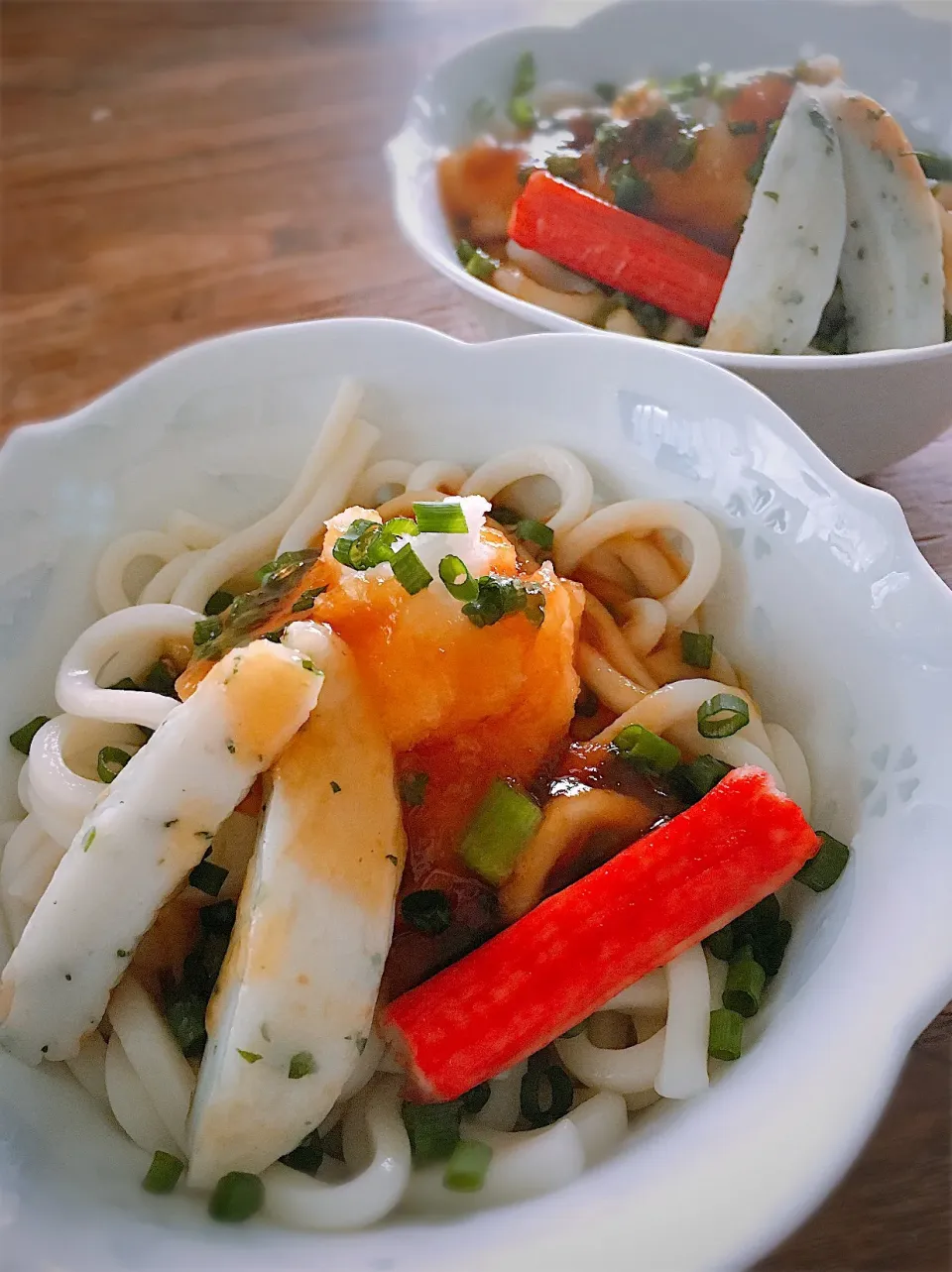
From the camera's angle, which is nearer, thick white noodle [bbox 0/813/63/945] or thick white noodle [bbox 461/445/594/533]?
thick white noodle [bbox 0/813/63/945]

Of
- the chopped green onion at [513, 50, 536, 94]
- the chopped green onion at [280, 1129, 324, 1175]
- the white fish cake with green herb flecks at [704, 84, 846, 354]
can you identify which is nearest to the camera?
the chopped green onion at [280, 1129, 324, 1175]

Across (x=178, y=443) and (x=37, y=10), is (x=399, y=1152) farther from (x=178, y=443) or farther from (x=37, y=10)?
(x=37, y=10)


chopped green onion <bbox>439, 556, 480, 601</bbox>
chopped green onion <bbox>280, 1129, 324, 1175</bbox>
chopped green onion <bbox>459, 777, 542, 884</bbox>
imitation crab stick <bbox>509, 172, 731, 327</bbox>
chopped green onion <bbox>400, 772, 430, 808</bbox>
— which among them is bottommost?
chopped green onion <bbox>280, 1129, 324, 1175</bbox>

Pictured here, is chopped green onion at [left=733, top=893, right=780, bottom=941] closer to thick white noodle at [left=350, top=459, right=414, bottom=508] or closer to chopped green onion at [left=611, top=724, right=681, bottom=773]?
chopped green onion at [left=611, top=724, right=681, bottom=773]

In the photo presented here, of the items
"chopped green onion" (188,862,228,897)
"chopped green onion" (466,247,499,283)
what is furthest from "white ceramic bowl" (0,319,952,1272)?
"chopped green onion" (466,247,499,283)

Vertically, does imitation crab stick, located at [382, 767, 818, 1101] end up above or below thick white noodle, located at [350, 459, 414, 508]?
below

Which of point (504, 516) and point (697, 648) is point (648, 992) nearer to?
point (697, 648)
